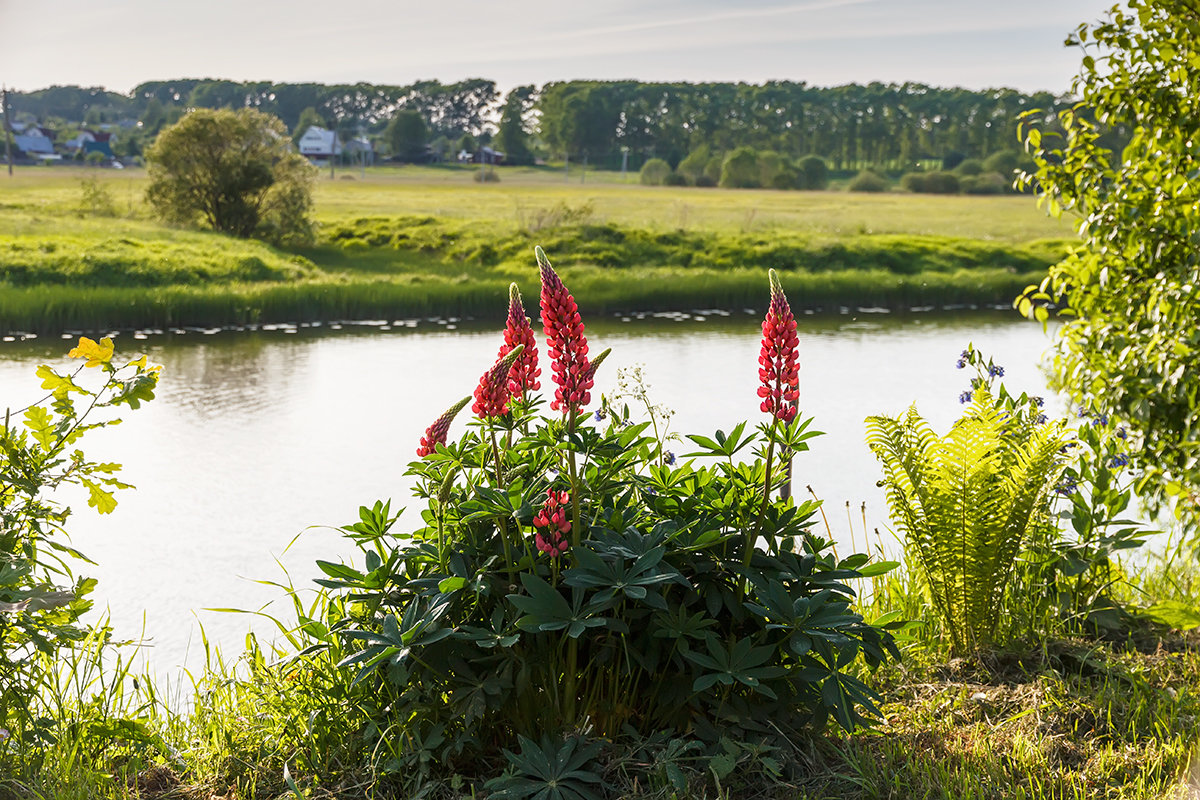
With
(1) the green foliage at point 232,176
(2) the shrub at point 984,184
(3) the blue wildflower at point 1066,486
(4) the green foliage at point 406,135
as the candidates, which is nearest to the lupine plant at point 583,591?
(3) the blue wildflower at point 1066,486

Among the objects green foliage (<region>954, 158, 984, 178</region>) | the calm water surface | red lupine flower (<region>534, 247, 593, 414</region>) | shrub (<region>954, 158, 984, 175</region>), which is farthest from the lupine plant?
shrub (<region>954, 158, 984, 175</region>)

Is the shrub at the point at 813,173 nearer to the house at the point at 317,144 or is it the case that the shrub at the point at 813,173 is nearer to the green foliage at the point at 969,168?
the green foliage at the point at 969,168

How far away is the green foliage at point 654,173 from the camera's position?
62.7 metres

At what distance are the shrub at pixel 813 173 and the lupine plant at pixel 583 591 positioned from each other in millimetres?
60920

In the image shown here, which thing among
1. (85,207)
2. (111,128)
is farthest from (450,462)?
(111,128)

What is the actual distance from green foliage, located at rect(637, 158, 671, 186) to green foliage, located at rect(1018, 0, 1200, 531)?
196 feet

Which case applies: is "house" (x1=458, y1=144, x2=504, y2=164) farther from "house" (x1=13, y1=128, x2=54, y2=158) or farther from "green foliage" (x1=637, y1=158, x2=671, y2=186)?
"house" (x1=13, y1=128, x2=54, y2=158)

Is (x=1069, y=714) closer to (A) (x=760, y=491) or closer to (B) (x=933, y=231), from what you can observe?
(A) (x=760, y=491)

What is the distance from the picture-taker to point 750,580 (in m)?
2.21

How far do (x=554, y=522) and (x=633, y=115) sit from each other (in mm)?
67300

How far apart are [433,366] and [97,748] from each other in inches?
421

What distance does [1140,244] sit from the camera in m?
3.38

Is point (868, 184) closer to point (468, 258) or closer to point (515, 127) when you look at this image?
point (515, 127)

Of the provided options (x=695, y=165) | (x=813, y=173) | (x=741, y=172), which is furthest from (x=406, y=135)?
(x=813, y=173)
